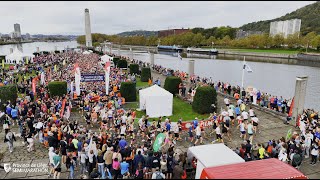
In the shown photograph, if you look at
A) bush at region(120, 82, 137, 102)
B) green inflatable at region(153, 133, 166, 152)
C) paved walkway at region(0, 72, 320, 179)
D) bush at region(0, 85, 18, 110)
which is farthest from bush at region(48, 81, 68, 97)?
green inflatable at region(153, 133, 166, 152)

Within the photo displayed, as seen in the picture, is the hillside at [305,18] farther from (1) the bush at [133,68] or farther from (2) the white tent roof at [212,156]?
(2) the white tent roof at [212,156]

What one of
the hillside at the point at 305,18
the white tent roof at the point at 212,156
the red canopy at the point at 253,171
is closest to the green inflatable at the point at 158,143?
the white tent roof at the point at 212,156

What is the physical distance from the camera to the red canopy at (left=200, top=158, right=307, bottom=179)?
22.9 feet

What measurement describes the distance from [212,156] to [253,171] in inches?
62.9

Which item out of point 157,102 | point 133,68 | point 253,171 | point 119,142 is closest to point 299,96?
point 157,102

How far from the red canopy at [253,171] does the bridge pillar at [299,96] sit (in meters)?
8.08

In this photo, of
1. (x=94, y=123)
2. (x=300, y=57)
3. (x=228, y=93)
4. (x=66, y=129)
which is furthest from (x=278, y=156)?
(x=300, y=57)

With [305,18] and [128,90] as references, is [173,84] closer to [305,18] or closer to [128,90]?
[128,90]

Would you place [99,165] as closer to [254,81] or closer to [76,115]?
[76,115]

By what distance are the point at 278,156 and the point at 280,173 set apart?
2749 mm

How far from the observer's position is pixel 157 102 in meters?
16.3

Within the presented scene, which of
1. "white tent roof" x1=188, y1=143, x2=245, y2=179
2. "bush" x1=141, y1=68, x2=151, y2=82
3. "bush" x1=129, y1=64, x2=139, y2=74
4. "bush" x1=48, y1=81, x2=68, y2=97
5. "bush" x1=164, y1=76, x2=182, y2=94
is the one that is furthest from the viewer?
"bush" x1=129, y1=64, x2=139, y2=74

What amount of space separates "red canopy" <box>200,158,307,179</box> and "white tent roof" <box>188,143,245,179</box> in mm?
660

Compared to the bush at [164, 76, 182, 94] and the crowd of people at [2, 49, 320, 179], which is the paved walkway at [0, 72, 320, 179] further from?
the bush at [164, 76, 182, 94]
